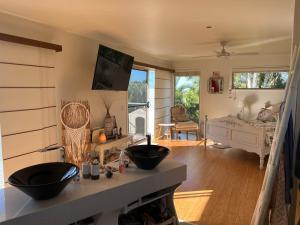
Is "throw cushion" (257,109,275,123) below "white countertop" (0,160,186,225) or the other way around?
the other way around

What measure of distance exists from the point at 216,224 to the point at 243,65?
5.07 meters

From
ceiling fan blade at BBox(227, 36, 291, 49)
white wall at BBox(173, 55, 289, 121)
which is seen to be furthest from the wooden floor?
ceiling fan blade at BBox(227, 36, 291, 49)

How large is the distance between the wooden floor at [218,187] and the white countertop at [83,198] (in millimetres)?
1072

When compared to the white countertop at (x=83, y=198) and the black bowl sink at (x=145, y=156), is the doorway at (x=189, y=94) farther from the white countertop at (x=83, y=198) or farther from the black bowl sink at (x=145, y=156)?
the white countertop at (x=83, y=198)

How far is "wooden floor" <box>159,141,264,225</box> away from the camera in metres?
2.87

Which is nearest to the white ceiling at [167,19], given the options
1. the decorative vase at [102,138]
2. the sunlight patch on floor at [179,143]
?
the decorative vase at [102,138]

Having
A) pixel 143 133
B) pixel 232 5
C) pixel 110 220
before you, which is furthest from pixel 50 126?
pixel 143 133

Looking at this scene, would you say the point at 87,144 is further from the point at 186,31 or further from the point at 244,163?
the point at 244,163

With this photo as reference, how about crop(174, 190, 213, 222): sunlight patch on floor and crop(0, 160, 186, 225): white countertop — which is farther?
crop(174, 190, 213, 222): sunlight patch on floor

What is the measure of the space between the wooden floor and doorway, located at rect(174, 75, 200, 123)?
7.24 feet

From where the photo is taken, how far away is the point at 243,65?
6.81 m

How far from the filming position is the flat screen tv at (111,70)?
13.4ft

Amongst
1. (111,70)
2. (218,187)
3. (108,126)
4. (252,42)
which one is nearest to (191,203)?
(218,187)

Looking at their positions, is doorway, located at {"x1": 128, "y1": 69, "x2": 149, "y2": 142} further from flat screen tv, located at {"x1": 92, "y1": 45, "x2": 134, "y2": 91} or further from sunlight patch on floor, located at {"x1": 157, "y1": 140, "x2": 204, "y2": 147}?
flat screen tv, located at {"x1": 92, "y1": 45, "x2": 134, "y2": 91}
